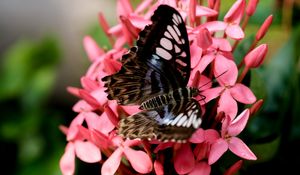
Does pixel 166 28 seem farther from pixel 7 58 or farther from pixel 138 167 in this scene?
pixel 7 58

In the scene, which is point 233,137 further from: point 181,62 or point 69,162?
point 69,162

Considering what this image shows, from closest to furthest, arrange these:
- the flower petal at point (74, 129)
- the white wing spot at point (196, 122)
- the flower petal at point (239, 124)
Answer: the white wing spot at point (196, 122) < the flower petal at point (239, 124) < the flower petal at point (74, 129)

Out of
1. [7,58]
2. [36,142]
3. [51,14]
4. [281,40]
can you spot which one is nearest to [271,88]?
[281,40]

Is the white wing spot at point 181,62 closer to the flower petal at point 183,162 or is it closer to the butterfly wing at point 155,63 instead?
the butterfly wing at point 155,63

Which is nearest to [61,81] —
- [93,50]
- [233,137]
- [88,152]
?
[93,50]

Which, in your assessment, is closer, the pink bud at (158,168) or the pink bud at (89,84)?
the pink bud at (158,168)

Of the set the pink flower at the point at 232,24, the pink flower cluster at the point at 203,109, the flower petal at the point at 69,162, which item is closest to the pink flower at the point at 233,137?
the pink flower cluster at the point at 203,109
